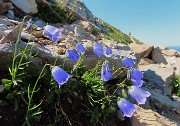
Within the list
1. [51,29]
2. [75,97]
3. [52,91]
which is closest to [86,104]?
[75,97]

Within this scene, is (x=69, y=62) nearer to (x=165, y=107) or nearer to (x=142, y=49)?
(x=165, y=107)

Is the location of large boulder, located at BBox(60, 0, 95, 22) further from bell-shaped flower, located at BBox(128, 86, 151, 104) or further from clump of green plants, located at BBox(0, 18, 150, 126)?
bell-shaped flower, located at BBox(128, 86, 151, 104)

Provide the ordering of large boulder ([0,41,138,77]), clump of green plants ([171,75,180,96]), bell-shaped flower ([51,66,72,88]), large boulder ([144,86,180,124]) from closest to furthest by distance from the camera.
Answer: bell-shaped flower ([51,66,72,88]) < large boulder ([0,41,138,77]) < large boulder ([144,86,180,124]) < clump of green plants ([171,75,180,96])

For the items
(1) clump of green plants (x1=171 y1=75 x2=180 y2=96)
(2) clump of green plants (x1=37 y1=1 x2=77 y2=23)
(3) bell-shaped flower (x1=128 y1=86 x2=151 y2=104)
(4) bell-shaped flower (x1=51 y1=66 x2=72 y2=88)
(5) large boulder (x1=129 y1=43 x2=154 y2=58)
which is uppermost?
(3) bell-shaped flower (x1=128 y1=86 x2=151 y2=104)

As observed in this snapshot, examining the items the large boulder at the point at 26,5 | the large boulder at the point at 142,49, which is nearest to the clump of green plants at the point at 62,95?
the large boulder at the point at 26,5

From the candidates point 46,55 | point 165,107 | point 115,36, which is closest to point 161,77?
point 165,107

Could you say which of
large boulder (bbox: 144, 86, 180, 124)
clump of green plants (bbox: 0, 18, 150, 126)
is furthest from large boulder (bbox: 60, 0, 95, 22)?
clump of green plants (bbox: 0, 18, 150, 126)

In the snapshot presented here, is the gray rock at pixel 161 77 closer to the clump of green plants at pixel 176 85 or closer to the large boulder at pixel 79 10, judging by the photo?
the clump of green plants at pixel 176 85
